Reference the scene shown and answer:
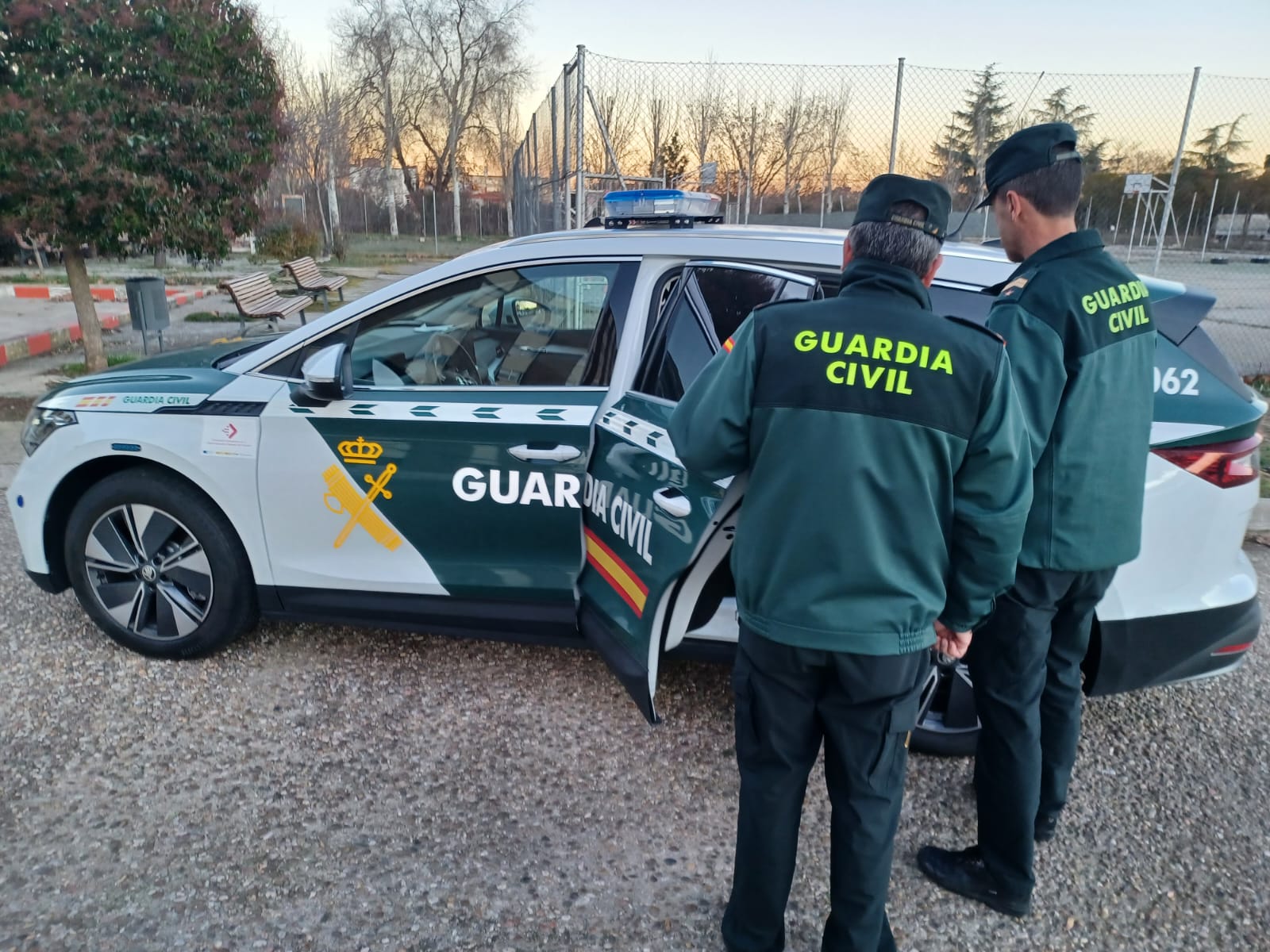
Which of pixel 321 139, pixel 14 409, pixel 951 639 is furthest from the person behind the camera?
pixel 321 139

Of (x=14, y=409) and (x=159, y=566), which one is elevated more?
(x=159, y=566)

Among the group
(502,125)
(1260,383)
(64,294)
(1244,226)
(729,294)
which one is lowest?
(64,294)

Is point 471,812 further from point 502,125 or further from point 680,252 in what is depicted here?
point 502,125

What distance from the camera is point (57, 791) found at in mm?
2773

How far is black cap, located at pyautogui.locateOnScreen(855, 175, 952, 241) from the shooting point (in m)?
1.79

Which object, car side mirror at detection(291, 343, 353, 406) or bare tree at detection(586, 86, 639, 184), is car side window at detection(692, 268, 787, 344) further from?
bare tree at detection(586, 86, 639, 184)

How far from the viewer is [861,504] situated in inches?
67.7

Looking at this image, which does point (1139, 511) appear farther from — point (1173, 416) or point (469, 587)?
point (469, 587)

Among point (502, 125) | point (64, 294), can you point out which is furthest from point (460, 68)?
point (64, 294)

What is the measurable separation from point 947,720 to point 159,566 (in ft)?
9.70

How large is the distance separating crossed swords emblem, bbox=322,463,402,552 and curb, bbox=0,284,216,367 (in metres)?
8.31

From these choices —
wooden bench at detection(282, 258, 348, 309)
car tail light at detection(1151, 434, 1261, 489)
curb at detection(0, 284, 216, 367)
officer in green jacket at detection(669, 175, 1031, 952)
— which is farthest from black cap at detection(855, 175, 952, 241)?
wooden bench at detection(282, 258, 348, 309)

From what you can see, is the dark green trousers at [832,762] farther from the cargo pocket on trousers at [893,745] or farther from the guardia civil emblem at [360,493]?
the guardia civil emblem at [360,493]

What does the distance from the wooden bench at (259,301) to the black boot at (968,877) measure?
989 centimetres
